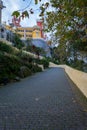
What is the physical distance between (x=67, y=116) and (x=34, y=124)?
5.19ft

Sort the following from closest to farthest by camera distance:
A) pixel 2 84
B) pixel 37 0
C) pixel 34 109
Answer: pixel 37 0, pixel 34 109, pixel 2 84

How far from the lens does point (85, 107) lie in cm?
1230

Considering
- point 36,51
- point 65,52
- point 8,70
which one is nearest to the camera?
point 65,52

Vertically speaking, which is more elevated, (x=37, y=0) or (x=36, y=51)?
(x=37, y=0)

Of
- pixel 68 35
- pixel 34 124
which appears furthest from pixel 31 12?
pixel 68 35

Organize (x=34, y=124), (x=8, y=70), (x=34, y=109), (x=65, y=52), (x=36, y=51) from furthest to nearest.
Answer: (x=36, y=51), (x=8, y=70), (x=65, y=52), (x=34, y=109), (x=34, y=124)

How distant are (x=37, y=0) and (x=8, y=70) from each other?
67.3 ft

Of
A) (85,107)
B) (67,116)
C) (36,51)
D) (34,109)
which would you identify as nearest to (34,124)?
(67,116)

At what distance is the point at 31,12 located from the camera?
7.38 metres

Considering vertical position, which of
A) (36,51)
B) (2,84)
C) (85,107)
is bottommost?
(36,51)

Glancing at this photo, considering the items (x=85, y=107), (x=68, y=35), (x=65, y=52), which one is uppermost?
(x=68, y=35)

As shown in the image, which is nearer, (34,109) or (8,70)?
(34,109)

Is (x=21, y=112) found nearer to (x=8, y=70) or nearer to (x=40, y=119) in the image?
(x=40, y=119)

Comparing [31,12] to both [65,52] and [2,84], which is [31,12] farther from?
[2,84]
